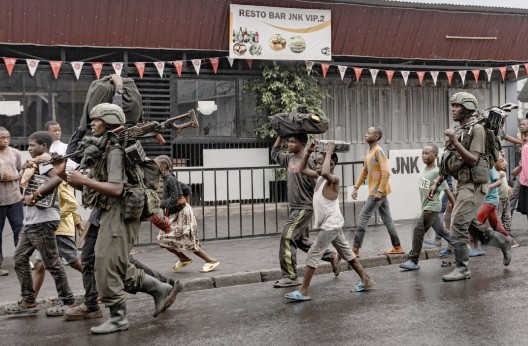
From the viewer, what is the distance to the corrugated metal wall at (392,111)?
52.9ft

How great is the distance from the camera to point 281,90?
14812 mm

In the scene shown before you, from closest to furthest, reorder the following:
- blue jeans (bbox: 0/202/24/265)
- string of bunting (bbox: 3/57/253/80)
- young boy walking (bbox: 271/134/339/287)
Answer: young boy walking (bbox: 271/134/339/287) < blue jeans (bbox: 0/202/24/265) < string of bunting (bbox: 3/57/253/80)

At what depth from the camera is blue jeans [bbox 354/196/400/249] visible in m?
9.59

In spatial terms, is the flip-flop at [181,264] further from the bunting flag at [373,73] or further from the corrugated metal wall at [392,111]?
the bunting flag at [373,73]

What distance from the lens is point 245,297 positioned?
299 inches

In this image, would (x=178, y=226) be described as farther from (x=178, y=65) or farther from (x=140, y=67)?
(x=178, y=65)

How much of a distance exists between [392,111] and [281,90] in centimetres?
331

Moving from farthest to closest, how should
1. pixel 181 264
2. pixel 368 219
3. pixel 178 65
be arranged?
pixel 178 65, pixel 368 219, pixel 181 264

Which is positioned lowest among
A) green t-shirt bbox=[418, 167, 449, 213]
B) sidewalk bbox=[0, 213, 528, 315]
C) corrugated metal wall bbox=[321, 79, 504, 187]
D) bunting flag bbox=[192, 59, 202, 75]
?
sidewalk bbox=[0, 213, 528, 315]

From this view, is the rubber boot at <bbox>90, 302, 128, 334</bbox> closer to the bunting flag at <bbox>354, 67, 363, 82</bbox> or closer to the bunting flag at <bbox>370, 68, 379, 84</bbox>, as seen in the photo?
the bunting flag at <bbox>354, 67, 363, 82</bbox>

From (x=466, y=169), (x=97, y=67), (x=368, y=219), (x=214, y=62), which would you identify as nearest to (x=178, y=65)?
(x=214, y=62)

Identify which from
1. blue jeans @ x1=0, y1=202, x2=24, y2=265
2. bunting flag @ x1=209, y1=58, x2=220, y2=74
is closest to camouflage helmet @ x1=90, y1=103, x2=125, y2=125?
blue jeans @ x1=0, y1=202, x2=24, y2=265

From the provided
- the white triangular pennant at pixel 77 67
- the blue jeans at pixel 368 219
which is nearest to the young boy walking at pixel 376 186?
the blue jeans at pixel 368 219

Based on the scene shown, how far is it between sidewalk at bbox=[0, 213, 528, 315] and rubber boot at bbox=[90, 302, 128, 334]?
154 centimetres
